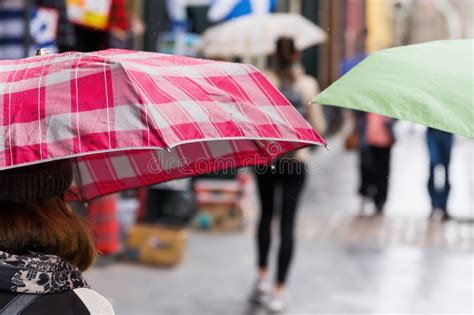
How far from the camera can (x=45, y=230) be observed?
2227 millimetres

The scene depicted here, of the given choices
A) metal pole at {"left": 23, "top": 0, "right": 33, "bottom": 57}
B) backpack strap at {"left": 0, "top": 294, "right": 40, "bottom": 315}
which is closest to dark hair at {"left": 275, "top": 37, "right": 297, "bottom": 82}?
metal pole at {"left": 23, "top": 0, "right": 33, "bottom": 57}

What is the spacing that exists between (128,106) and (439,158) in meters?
9.01

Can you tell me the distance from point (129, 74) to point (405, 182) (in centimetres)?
1354

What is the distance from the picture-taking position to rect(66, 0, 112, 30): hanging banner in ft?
23.6

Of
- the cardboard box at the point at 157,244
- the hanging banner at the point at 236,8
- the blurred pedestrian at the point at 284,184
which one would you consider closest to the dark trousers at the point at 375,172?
the hanging banner at the point at 236,8

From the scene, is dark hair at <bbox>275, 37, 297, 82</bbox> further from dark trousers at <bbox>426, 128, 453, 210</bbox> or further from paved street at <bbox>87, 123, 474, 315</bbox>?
dark trousers at <bbox>426, 128, 453, 210</bbox>

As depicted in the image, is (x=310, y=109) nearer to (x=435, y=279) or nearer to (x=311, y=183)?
(x=435, y=279)

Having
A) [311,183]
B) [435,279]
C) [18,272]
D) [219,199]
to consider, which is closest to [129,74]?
[18,272]

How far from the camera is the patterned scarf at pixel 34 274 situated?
2.04 m

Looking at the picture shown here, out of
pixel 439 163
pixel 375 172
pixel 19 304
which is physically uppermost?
pixel 19 304

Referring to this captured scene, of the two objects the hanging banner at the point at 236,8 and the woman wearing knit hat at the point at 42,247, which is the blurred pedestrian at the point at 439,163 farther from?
the woman wearing knit hat at the point at 42,247

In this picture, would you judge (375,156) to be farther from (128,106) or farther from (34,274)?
(34,274)

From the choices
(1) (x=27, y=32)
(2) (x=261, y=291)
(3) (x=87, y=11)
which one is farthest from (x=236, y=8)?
(2) (x=261, y=291)

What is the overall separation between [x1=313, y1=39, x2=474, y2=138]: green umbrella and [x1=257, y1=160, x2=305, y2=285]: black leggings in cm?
335
